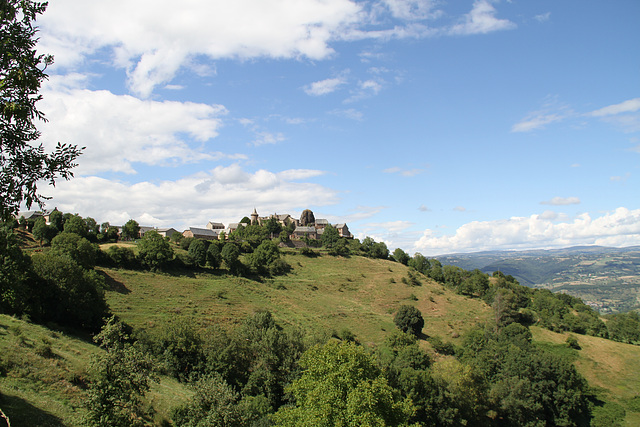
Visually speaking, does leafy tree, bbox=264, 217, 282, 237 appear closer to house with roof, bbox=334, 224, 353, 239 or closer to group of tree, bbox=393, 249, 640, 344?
house with roof, bbox=334, 224, 353, 239

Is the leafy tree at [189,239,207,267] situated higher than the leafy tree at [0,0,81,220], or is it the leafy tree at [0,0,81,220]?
the leafy tree at [0,0,81,220]

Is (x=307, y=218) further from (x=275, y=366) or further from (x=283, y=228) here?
(x=275, y=366)

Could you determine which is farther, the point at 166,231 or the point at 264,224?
the point at 264,224

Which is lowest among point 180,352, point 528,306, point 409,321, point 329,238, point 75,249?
point 528,306

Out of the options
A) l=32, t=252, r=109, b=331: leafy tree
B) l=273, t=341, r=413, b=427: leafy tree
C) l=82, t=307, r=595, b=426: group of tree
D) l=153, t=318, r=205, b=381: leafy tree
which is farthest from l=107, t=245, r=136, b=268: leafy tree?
l=273, t=341, r=413, b=427: leafy tree

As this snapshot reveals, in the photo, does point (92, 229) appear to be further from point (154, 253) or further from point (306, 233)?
point (306, 233)

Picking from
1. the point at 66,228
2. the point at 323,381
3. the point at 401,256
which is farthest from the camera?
the point at 401,256

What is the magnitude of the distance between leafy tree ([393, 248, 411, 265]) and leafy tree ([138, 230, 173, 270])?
75452 millimetres

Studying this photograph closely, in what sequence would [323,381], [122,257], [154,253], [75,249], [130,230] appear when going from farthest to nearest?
[130,230] < [154,253] < [122,257] < [75,249] < [323,381]

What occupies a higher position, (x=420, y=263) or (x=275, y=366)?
(x=420, y=263)

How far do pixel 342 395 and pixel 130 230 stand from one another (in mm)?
82192

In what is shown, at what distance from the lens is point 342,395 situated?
2230 centimetres

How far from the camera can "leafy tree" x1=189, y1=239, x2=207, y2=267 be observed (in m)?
71.4

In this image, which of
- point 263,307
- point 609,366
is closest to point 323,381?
point 263,307
